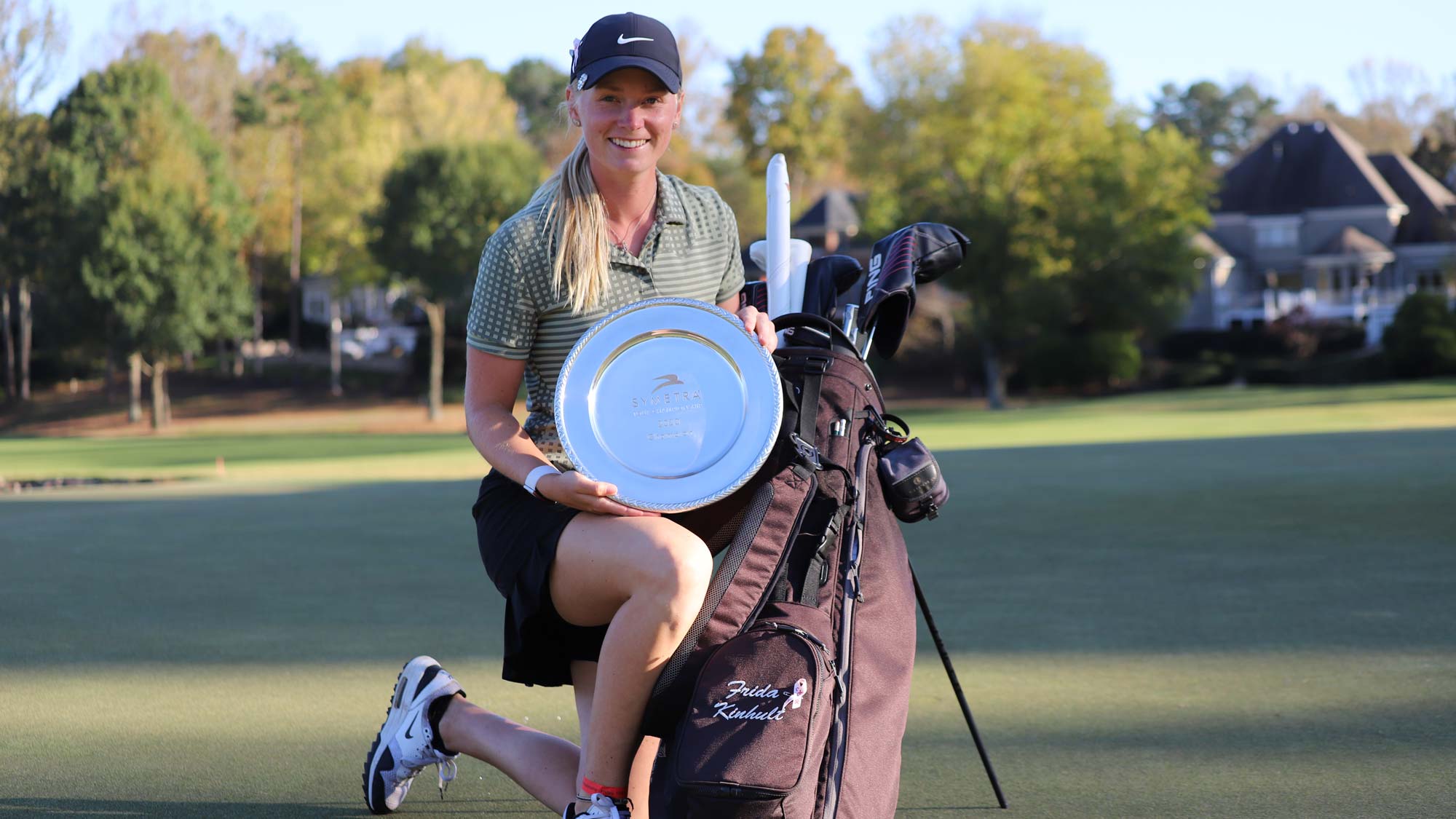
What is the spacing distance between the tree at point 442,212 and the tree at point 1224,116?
73.1 meters

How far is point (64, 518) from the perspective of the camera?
10992 millimetres

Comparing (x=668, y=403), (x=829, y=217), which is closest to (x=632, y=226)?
(x=668, y=403)

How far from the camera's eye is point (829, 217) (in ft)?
229

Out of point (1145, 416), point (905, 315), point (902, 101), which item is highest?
point (902, 101)

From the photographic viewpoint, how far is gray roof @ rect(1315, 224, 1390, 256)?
199 feet

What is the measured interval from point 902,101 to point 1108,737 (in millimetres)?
58721

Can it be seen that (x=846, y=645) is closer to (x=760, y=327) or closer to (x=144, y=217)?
(x=760, y=327)

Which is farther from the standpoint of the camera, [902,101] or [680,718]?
[902,101]

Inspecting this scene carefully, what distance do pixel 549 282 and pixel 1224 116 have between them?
110989mm

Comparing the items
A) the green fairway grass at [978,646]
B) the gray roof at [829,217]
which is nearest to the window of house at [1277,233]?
the gray roof at [829,217]

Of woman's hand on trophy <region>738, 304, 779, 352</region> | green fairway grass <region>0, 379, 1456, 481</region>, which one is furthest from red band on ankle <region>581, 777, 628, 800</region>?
green fairway grass <region>0, 379, 1456, 481</region>

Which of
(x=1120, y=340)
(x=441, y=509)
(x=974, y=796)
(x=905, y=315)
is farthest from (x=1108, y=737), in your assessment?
(x=1120, y=340)

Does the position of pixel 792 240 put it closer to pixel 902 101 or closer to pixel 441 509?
pixel 441 509

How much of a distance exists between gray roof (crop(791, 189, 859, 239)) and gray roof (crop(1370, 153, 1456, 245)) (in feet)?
81.1
